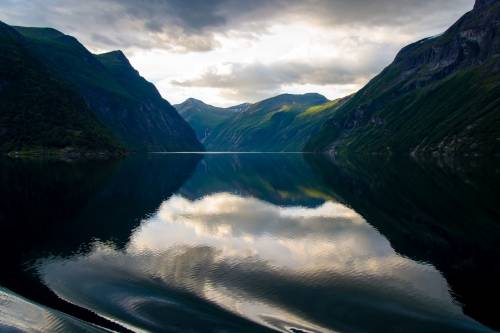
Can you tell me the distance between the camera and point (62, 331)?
82.5 feet

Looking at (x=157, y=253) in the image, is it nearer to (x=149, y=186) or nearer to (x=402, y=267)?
(x=402, y=267)

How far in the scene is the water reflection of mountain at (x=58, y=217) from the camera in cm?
3678

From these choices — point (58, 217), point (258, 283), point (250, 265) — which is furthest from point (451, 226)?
point (58, 217)

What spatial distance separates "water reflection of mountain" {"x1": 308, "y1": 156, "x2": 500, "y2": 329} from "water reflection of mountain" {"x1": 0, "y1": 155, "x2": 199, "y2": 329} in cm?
2769

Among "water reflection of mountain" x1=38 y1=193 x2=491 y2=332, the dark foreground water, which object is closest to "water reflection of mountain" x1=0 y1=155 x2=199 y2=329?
the dark foreground water

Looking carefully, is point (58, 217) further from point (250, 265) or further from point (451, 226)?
point (451, 226)

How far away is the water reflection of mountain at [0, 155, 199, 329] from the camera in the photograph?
3678 cm

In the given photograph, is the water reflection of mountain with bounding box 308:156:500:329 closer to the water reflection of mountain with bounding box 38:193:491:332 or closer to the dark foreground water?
the dark foreground water

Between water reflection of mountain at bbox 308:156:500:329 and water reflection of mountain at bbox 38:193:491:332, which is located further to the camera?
water reflection of mountain at bbox 308:156:500:329

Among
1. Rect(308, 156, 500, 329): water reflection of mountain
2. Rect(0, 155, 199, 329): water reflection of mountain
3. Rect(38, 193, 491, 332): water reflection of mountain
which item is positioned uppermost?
Rect(308, 156, 500, 329): water reflection of mountain

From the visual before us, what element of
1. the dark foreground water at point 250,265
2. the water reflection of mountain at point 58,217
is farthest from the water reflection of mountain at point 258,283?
the water reflection of mountain at point 58,217

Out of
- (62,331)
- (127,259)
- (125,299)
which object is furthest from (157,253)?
(62,331)

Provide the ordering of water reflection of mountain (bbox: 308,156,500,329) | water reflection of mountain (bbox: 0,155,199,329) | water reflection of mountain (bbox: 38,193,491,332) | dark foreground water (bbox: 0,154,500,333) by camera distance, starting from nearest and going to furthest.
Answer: water reflection of mountain (bbox: 38,193,491,332) → dark foreground water (bbox: 0,154,500,333) → water reflection of mountain (bbox: 308,156,500,329) → water reflection of mountain (bbox: 0,155,199,329)

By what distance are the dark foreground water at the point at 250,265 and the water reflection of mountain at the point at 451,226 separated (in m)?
0.21
